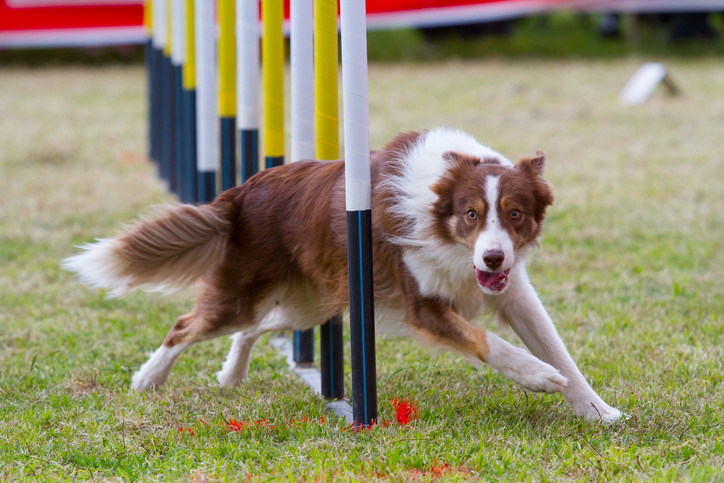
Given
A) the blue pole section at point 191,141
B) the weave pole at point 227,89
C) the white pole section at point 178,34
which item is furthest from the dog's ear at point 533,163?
the white pole section at point 178,34

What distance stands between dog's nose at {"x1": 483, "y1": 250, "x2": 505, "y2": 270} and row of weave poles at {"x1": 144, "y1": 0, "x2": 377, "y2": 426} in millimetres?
433

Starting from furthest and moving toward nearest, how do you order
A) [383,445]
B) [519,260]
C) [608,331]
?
[608,331], [519,260], [383,445]

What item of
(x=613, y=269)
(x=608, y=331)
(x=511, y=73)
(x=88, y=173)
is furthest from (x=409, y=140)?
(x=511, y=73)

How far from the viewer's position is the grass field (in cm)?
304

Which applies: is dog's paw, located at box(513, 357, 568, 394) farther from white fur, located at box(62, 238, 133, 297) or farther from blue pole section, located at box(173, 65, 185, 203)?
blue pole section, located at box(173, 65, 185, 203)

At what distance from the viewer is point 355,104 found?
3.05 m

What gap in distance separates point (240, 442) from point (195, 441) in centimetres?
18

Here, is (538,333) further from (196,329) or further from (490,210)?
(196,329)

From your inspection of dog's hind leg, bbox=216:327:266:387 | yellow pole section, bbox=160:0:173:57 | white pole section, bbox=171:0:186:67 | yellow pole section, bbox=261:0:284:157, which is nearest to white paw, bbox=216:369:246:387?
dog's hind leg, bbox=216:327:266:387

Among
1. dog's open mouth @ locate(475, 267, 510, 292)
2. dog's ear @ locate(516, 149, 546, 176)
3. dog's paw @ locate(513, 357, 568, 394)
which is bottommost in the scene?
dog's paw @ locate(513, 357, 568, 394)

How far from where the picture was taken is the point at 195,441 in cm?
327

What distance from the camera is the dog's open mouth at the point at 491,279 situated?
309cm

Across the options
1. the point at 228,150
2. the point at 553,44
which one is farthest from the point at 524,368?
the point at 553,44

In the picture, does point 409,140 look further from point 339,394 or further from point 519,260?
point 339,394
